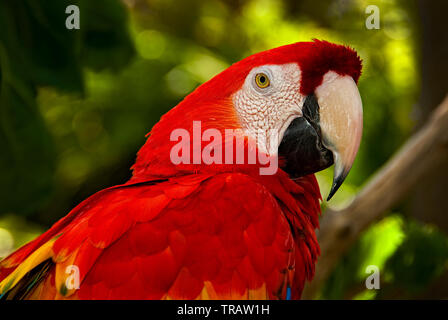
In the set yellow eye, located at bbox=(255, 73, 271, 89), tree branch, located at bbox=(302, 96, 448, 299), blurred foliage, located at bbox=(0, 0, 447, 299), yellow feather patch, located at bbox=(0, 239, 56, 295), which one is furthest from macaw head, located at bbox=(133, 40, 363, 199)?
blurred foliage, located at bbox=(0, 0, 447, 299)

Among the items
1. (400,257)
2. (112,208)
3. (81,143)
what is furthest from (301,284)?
(81,143)

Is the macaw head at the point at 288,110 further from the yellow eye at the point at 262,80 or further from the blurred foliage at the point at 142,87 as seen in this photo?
the blurred foliage at the point at 142,87

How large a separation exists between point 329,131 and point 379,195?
21.5 inches

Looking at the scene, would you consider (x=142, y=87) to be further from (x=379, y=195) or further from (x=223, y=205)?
(x=223, y=205)

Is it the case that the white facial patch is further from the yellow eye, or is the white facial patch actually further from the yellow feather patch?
the yellow feather patch

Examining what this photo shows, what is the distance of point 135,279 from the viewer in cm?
69

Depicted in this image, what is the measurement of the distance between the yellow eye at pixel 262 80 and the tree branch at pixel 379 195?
0.55m

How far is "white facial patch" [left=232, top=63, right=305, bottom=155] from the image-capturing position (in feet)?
2.86

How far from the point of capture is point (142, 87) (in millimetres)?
2471

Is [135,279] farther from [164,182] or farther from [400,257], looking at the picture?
[400,257]

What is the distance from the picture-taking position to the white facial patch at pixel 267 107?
0.87 meters

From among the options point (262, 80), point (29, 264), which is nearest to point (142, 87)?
point (262, 80)

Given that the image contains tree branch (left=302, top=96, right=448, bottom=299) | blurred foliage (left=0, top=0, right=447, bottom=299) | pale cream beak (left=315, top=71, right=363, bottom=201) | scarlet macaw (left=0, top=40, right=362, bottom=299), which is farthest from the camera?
blurred foliage (left=0, top=0, right=447, bottom=299)
